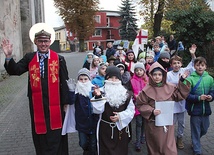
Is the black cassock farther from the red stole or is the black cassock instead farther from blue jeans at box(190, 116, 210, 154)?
blue jeans at box(190, 116, 210, 154)

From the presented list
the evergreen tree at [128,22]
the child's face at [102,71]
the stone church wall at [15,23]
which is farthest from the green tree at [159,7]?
the evergreen tree at [128,22]

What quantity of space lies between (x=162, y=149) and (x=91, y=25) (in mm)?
40865

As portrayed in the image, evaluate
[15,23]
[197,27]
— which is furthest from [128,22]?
[197,27]

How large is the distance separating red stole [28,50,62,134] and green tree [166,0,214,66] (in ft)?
32.3

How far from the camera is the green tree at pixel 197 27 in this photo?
1200 centimetres

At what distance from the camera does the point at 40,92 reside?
3.52m

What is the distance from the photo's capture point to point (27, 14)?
2394 cm

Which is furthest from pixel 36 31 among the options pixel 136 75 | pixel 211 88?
pixel 211 88

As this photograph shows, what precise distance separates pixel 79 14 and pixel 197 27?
104 ft

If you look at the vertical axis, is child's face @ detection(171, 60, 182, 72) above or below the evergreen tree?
below

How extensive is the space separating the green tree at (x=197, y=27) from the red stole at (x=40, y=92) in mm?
9846

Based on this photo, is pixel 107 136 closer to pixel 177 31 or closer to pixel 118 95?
pixel 118 95

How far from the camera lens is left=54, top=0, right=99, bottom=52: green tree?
41469mm

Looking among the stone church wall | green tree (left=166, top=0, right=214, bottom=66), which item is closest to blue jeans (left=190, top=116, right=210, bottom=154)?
green tree (left=166, top=0, right=214, bottom=66)
